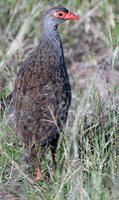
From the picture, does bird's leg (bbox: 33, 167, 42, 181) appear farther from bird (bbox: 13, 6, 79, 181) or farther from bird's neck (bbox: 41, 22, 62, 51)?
bird's neck (bbox: 41, 22, 62, 51)

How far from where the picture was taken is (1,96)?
23.6 feet

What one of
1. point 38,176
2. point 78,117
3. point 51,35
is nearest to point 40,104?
point 38,176

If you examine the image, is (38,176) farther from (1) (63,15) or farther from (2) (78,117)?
(1) (63,15)

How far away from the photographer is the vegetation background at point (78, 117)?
4.86 meters

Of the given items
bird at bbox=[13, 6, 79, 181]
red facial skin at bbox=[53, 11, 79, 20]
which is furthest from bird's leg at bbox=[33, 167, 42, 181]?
red facial skin at bbox=[53, 11, 79, 20]

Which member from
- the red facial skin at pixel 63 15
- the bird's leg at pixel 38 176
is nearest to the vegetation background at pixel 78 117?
the bird's leg at pixel 38 176

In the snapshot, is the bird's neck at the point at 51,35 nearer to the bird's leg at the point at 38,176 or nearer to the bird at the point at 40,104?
the bird at the point at 40,104

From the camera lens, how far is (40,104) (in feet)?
17.9

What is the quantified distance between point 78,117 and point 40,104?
851 millimetres

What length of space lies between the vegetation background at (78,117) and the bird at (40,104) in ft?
0.35

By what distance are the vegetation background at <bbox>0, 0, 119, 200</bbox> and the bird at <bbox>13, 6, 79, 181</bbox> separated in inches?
4.2

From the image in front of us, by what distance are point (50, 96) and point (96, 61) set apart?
2852mm

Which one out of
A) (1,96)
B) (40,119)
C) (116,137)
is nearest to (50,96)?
(40,119)

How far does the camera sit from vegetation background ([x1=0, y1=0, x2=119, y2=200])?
16.0 feet
